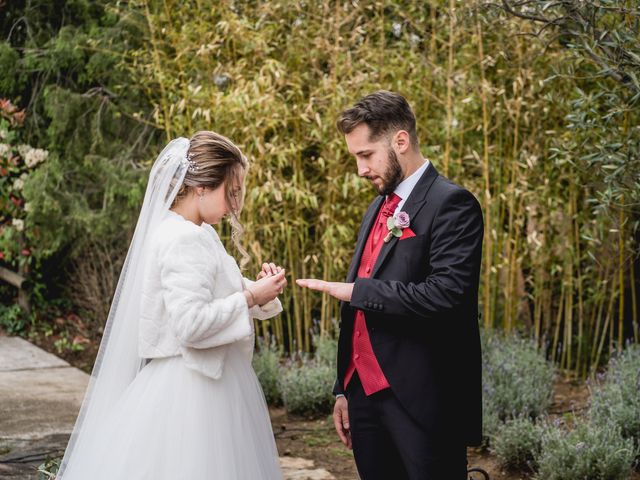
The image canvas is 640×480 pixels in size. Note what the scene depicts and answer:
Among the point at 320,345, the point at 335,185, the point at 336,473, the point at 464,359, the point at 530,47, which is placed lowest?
the point at 336,473

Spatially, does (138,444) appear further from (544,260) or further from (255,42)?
(544,260)

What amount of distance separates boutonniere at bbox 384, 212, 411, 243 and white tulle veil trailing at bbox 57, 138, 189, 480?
0.65 m

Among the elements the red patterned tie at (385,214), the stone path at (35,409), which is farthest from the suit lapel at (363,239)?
the stone path at (35,409)

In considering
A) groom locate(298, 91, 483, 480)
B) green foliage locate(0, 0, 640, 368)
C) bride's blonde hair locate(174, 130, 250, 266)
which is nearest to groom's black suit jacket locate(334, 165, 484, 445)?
groom locate(298, 91, 483, 480)

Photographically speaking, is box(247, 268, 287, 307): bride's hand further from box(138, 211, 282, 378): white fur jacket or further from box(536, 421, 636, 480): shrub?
box(536, 421, 636, 480): shrub

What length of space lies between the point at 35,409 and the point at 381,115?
11.3 ft

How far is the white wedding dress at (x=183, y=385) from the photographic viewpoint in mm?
2375

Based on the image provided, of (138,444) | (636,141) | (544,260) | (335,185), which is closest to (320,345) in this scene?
(335,185)

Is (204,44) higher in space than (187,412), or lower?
higher

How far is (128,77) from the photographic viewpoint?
268 inches

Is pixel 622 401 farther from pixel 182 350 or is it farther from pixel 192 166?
pixel 192 166

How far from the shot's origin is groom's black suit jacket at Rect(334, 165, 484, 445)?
2.29m

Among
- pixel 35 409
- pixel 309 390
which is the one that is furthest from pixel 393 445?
pixel 35 409

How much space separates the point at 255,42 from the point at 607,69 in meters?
2.75
